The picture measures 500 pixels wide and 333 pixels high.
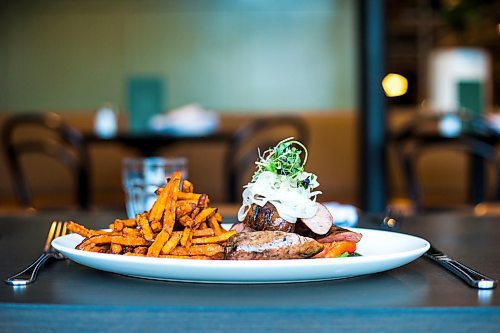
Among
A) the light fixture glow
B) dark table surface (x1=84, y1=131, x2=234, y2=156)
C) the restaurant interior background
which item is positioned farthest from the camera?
the light fixture glow

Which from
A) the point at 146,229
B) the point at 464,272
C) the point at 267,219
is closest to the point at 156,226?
the point at 146,229

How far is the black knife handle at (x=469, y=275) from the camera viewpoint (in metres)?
0.69

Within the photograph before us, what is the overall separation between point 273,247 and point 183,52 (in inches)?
302

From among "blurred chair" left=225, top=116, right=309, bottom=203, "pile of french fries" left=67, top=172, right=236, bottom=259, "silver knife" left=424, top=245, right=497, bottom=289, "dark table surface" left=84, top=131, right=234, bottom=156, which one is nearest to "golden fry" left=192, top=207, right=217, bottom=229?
"pile of french fries" left=67, top=172, right=236, bottom=259

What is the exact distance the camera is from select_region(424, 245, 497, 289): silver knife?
693 mm

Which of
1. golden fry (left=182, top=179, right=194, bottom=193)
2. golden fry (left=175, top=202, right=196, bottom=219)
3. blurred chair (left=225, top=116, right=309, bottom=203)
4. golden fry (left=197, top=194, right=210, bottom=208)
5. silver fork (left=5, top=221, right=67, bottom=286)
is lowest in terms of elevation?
blurred chair (left=225, top=116, right=309, bottom=203)

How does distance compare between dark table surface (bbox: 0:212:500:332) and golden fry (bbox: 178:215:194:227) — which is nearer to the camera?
dark table surface (bbox: 0:212:500:332)

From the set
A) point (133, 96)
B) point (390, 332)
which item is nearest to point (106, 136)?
point (133, 96)

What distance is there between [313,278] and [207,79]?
7.64 metres

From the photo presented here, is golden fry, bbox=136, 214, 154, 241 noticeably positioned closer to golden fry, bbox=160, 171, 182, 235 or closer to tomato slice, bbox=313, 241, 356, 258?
golden fry, bbox=160, 171, 182, 235

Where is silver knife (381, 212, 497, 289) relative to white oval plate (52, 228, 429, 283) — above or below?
below

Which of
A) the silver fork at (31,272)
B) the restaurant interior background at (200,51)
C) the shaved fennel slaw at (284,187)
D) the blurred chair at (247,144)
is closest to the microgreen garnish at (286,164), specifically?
the shaved fennel slaw at (284,187)

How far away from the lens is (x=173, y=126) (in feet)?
13.6

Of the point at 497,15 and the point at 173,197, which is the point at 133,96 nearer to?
the point at 497,15
